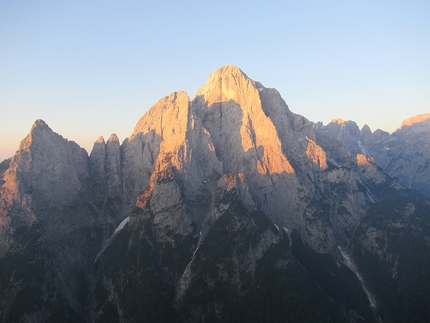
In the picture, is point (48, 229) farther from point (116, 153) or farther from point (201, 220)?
point (201, 220)

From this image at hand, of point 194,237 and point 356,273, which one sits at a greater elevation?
point 194,237

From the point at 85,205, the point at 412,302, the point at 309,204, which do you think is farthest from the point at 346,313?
the point at 85,205

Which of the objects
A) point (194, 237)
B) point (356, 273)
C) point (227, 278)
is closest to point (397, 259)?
point (356, 273)

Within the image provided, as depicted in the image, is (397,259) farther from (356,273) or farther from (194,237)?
(194,237)

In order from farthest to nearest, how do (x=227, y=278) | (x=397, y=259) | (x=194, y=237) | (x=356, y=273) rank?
1. (x=397, y=259)
2. (x=356, y=273)
3. (x=194, y=237)
4. (x=227, y=278)

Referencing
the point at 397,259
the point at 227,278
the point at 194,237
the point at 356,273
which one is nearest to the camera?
the point at 227,278

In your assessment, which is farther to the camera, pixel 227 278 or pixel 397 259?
pixel 397 259

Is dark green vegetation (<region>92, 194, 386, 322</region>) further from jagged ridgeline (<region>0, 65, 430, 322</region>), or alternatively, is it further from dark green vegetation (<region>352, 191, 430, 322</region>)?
dark green vegetation (<region>352, 191, 430, 322</region>)

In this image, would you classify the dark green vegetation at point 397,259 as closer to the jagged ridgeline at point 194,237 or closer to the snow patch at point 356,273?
the jagged ridgeline at point 194,237

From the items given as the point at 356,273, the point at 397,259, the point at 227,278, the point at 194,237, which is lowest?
the point at 356,273
